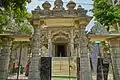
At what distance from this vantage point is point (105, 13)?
17391 millimetres

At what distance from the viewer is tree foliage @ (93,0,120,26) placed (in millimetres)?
16312

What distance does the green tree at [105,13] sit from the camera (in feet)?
53.5

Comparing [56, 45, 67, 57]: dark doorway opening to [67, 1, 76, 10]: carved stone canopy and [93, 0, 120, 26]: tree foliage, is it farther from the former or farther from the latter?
[67, 1, 76, 10]: carved stone canopy

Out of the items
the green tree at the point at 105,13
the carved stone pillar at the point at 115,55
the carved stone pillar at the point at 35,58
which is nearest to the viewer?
the carved stone pillar at the point at 35,58

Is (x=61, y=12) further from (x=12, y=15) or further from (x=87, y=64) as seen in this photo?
(x=12, y=15)

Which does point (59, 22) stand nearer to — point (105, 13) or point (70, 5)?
point (70, 5)

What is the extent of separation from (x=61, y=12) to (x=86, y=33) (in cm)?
149

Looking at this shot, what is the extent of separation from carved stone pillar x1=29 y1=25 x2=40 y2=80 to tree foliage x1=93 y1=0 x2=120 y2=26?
9.41m

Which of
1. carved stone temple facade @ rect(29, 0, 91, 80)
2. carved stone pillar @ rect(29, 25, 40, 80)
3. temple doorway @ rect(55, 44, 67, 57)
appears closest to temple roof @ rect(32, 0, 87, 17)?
carved stone temple facade @ rect(29, 0, 91, 80)

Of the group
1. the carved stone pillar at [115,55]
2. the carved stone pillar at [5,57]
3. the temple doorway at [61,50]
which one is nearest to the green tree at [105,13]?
the carved stone pillar at [115,55]

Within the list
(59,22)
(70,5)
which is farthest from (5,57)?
(70,5)

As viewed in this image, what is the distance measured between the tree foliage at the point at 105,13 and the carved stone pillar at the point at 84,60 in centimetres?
853

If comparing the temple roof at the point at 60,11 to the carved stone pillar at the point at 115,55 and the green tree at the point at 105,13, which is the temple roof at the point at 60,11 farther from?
the green tree at the point at 105,13

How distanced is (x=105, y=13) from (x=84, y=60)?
35.0 ft
